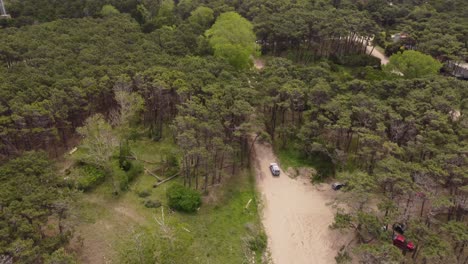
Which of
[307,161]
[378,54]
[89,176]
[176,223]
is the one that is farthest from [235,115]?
[378,54]

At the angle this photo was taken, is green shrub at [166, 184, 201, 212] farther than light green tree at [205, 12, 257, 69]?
No

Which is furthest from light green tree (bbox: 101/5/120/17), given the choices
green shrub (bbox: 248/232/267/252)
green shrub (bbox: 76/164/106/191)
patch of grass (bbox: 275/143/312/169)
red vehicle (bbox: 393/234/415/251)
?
red vehicle (bbox: 393/234/415/251)

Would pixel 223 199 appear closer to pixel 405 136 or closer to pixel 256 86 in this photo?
pixel 256 86

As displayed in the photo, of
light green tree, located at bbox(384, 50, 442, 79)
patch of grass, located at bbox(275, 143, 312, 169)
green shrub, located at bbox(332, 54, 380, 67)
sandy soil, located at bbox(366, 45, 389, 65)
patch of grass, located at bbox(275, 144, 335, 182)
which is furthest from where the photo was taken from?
sandy soil, located at bbox(366, 45, 389, 65)

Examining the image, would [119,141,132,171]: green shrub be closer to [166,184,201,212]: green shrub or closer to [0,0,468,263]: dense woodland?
[0,0,468,263]: dense woodland

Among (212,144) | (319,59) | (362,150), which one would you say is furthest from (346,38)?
(212,144)

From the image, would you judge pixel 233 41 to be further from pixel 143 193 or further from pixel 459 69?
pixel 459 69

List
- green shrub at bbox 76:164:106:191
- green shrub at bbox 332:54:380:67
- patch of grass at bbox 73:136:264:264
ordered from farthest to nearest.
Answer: green shrub at bbox 332:54:380:67, green shrub at bbox 76:164:106:191, patch of grass at bbox 73:136:264:264
